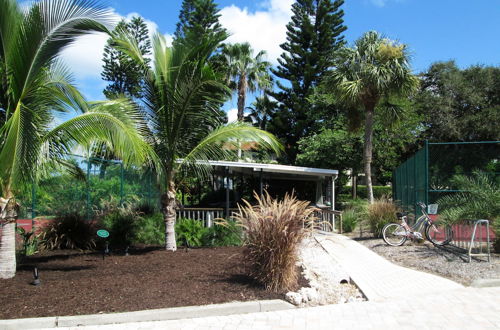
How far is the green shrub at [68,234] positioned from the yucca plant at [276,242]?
199 inches

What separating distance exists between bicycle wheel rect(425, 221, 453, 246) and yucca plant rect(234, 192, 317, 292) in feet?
16.9

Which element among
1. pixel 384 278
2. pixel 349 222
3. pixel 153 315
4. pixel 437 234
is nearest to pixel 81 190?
pixel 153 315

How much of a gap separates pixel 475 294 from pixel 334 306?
2.24 meters

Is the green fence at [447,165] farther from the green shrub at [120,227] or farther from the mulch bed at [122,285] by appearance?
the green shrub at [120,227]

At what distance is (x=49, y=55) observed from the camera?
693cm

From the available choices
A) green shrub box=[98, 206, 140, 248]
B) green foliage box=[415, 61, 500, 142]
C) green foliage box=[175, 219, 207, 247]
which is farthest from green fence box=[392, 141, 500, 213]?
green foliage box=[415, 61, 500, 142]

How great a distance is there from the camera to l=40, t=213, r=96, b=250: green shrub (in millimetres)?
9625

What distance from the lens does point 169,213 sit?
954cm

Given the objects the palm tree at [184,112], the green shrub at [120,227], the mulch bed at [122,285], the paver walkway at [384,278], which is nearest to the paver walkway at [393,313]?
the paver walkway at [384,278]

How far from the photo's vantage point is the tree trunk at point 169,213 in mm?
9539

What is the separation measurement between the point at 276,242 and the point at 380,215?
694 cm

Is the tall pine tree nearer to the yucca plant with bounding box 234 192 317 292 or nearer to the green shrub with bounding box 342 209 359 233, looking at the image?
the green shrub with bounding box 342 209 359 233

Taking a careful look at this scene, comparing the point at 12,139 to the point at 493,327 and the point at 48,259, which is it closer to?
the point at 48,259

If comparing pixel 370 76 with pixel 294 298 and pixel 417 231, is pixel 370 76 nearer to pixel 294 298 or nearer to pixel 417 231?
pixel 417 231
